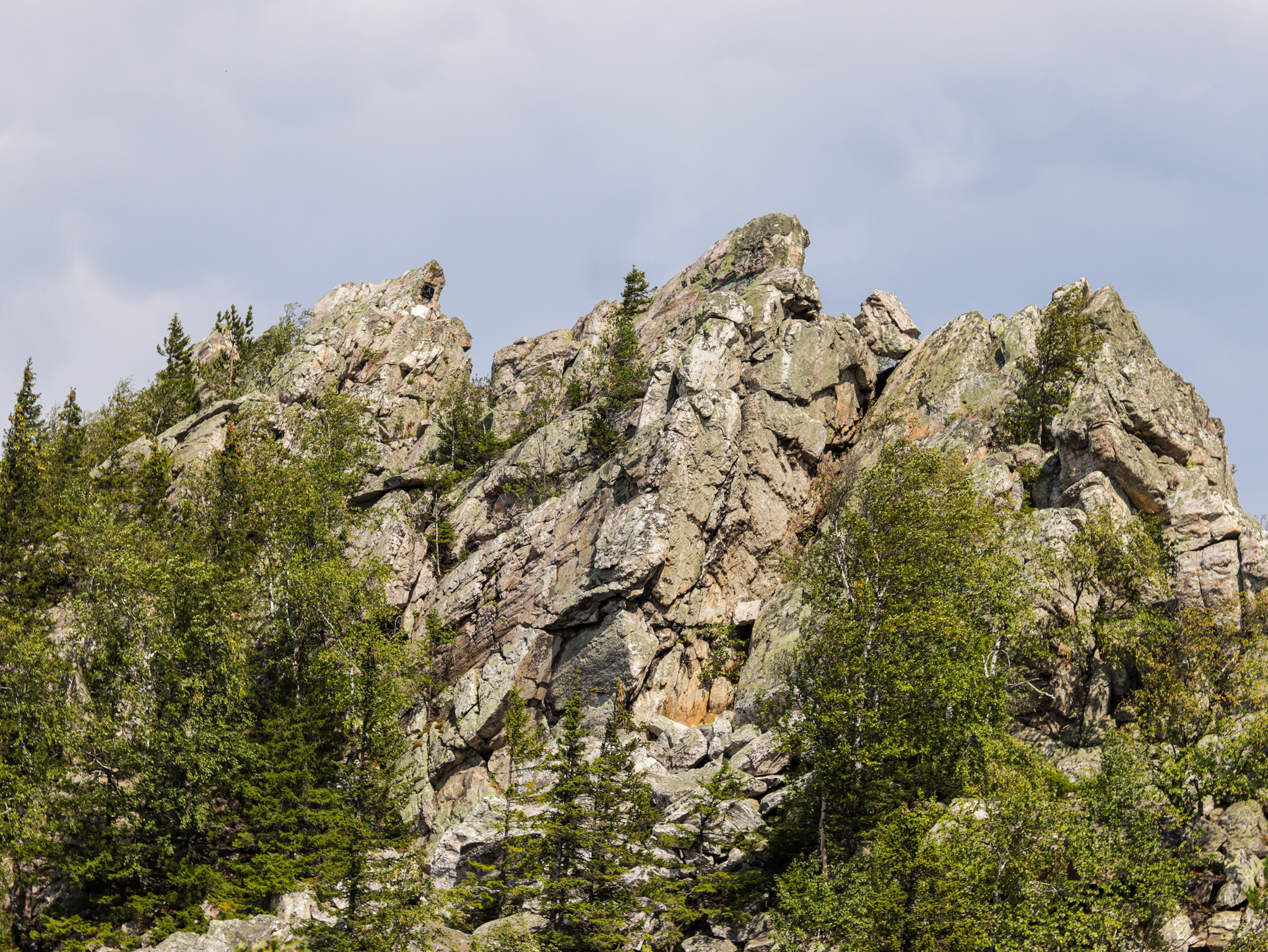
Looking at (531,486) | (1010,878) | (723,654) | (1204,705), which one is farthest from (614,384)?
(1010,878)

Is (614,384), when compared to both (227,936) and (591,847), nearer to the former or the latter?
(591,847)

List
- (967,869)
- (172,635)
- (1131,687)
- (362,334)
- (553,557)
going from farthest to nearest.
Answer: (362,334) < (553,557) < (172,635) < (1131,687) < (967,869)

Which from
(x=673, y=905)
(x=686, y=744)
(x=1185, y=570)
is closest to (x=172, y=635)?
(x=686, y=744)

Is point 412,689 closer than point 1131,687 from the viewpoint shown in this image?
No

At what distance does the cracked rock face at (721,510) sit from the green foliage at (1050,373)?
50.3 inches

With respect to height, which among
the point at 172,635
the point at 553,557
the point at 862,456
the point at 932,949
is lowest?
the point at 932,949

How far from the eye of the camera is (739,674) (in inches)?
2366

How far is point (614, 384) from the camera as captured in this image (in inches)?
3115

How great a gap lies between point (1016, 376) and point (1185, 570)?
21.6 m

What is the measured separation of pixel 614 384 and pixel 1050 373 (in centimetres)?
3320

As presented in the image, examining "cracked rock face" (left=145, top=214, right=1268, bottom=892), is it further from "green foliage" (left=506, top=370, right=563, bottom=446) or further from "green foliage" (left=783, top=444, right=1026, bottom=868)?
"green foliage" (left=783, top=444, right=1026, bottom=868)

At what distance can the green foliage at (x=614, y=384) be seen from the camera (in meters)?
76.2

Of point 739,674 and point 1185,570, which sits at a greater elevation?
point 1185,570

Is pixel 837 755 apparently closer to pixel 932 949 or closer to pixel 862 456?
pixel 932 949
